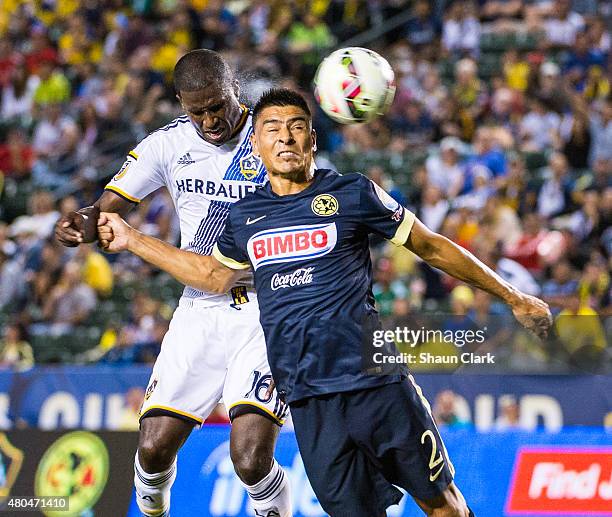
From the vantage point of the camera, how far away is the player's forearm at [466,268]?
534cm

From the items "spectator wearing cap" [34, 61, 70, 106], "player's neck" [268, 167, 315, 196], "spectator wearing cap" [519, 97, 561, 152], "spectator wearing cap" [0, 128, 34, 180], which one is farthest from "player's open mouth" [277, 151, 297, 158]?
"spectator wearing cap" [34, 61, 70, 106]

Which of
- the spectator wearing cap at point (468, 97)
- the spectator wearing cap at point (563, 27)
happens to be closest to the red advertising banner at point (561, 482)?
the spectator wearing cap at point (468, 97)

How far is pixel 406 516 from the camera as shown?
7.68 metres

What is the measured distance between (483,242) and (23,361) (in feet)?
17.4

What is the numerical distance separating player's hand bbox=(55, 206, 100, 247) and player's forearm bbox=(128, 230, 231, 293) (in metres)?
0.21

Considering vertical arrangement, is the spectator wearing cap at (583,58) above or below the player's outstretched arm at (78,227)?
above

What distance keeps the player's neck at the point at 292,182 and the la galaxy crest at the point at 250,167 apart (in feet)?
3.05

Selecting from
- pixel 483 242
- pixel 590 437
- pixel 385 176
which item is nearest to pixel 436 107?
pixel 385 176

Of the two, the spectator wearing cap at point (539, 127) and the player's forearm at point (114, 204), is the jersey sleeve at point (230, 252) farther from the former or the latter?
the spectator wearing cap at point (539, 127)

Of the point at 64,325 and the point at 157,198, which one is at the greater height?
the point at 157,198

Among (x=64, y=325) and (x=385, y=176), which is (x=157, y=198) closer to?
(x=64, y=325)

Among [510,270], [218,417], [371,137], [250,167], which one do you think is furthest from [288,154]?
[371,137]

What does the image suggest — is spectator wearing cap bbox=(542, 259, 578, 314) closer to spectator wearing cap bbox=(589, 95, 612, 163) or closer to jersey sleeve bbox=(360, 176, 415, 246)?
spectator wearing cap bbox=(589, 95, 612, 163)

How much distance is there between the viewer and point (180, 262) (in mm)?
5852
